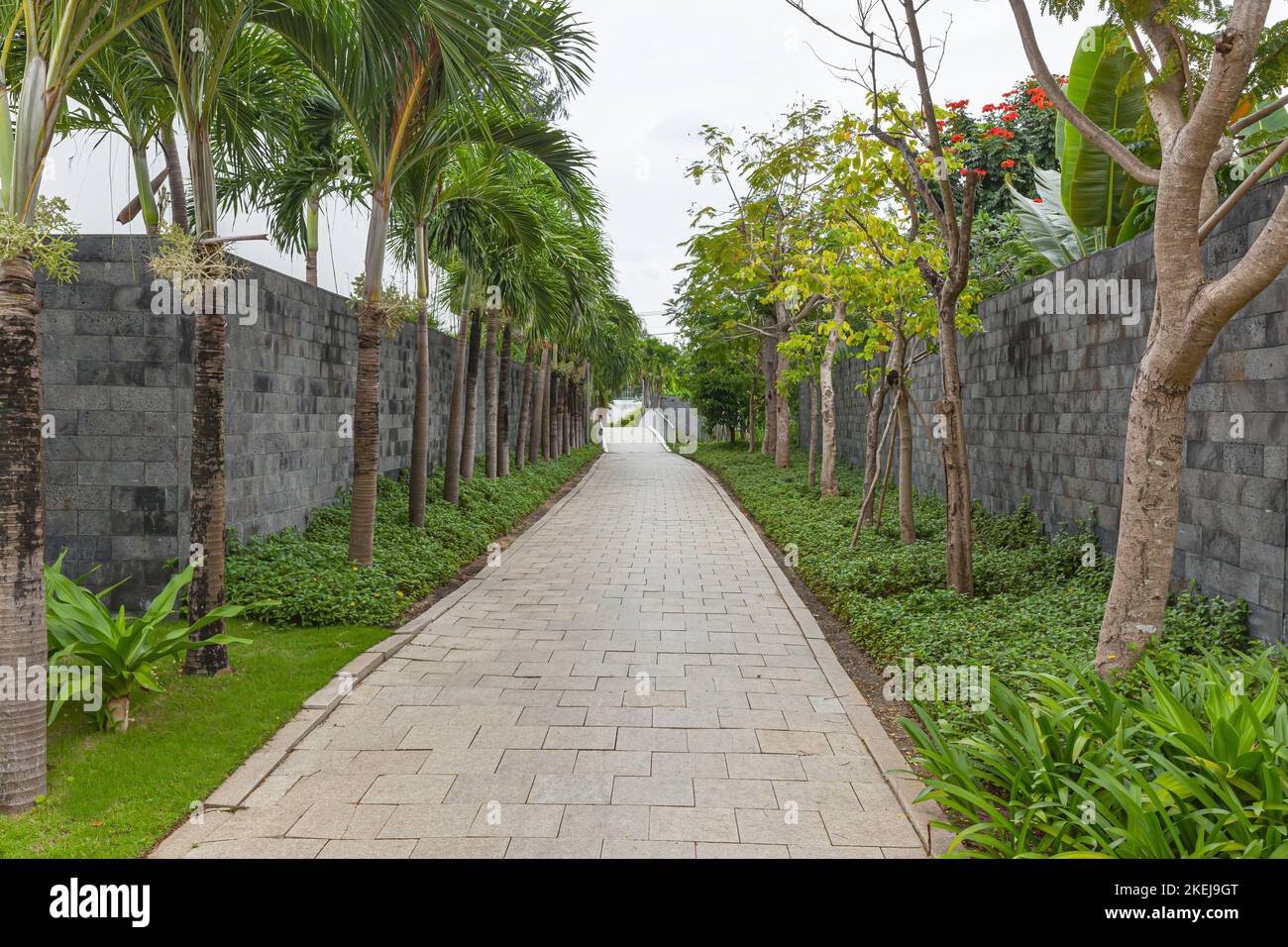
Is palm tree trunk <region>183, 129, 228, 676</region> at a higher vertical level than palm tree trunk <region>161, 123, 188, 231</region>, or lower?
lower

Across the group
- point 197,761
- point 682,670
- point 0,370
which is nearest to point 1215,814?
point 682,670

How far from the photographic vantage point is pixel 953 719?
5.11 meters

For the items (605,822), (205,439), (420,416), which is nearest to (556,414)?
(420,416)

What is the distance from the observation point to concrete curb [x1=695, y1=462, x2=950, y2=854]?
168 inches

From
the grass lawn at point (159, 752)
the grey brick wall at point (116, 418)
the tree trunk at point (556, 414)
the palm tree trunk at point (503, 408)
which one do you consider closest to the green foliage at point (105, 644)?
the grass lawn at point (159, 752)

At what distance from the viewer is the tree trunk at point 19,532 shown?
4.12m

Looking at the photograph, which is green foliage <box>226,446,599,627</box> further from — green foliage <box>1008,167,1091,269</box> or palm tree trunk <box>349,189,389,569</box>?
green foliage <box>1008,167,1091,269</box>

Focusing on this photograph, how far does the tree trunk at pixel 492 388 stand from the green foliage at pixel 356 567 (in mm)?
3108

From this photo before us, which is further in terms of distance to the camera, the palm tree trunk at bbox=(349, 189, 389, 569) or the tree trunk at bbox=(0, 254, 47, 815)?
the palm tree trunk at bbox=(349, 189, 389, 569)

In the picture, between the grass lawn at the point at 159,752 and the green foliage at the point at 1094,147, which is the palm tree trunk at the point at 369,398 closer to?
the grass lawn at the point at 159,752

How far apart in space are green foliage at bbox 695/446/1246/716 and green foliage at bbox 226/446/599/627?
13.7 ft

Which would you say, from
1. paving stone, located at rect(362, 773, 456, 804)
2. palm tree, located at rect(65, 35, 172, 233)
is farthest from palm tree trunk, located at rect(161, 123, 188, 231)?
paving stone, located at rect(362, 773, 456, 804)
